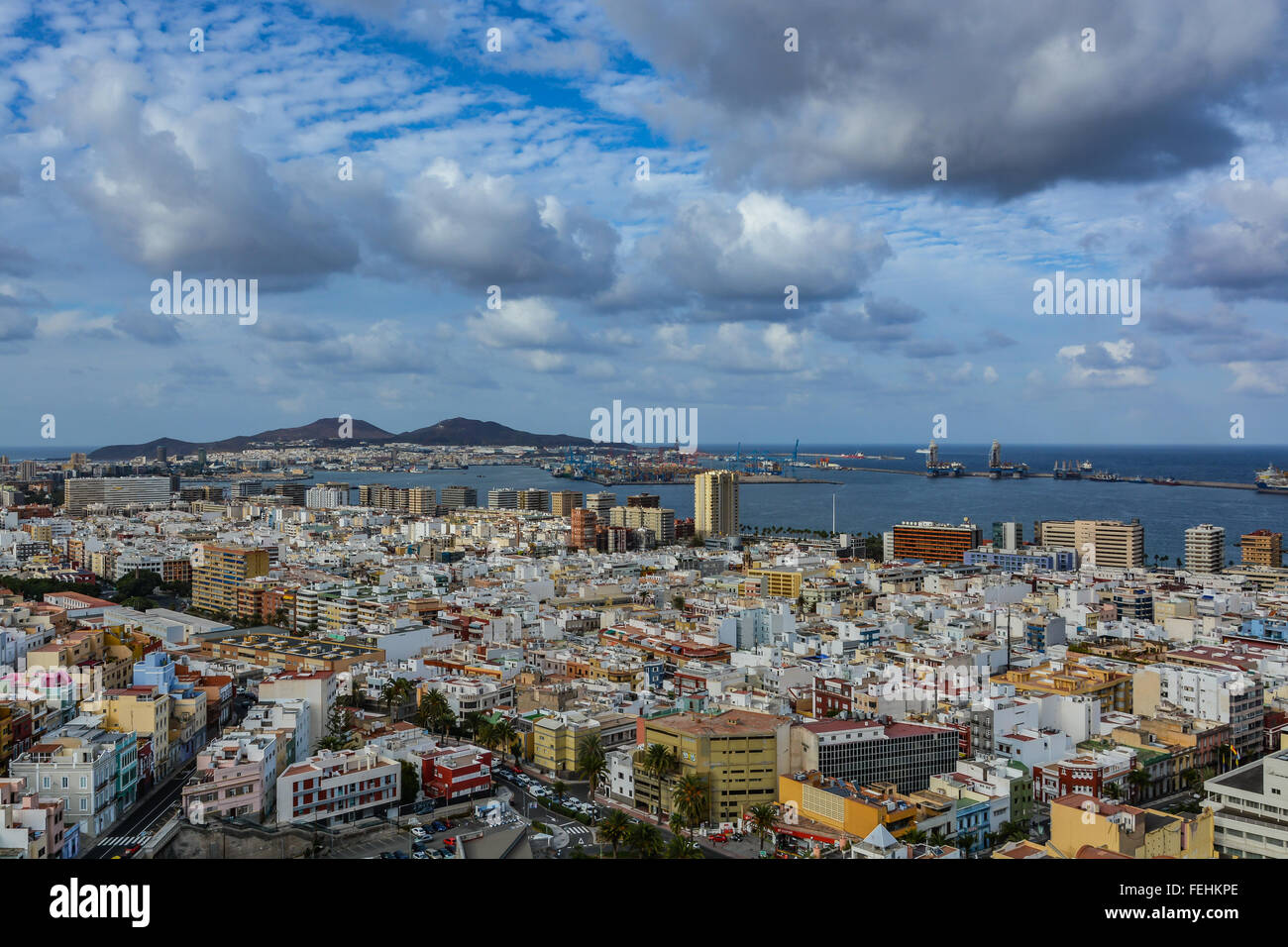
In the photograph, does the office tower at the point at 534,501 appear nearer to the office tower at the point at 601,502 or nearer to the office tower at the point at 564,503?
the office tower at the point at 564,503

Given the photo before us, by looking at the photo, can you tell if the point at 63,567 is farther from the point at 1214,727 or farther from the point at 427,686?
the point at 1214,727

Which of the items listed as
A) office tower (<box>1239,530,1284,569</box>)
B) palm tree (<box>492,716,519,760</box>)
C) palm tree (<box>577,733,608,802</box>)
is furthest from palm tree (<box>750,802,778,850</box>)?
office tower (<box>1239,530,1284,569</box>)

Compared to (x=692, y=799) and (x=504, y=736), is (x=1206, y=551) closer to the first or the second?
(x=504, y=736)

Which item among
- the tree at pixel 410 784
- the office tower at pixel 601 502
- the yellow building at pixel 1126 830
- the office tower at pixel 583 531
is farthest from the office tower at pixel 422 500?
the yellow building at pixel 1126 830

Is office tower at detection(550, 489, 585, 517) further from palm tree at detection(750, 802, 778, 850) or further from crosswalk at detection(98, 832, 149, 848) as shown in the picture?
crosswalk at detection(98, 832, 149, 848)
